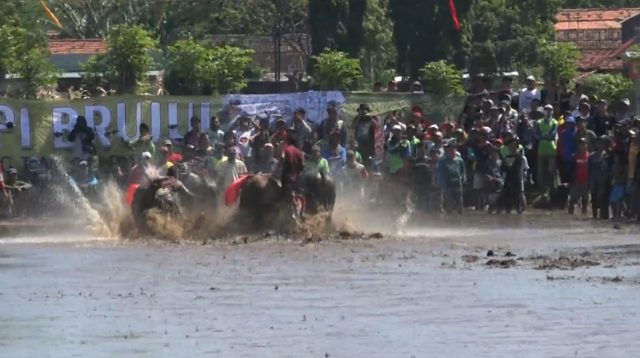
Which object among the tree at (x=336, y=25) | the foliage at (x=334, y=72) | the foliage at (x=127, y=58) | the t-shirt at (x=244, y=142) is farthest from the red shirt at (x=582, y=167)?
the tree at (x=336, y=25)

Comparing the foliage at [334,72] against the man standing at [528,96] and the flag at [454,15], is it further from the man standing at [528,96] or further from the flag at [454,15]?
the flag at [454,15]

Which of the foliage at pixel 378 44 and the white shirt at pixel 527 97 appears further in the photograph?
the foliage at pixel 378 44

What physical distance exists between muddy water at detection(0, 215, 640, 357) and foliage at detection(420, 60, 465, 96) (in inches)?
230

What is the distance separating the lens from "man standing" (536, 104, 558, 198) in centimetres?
2767

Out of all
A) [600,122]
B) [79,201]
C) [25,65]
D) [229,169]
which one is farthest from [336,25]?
[229,169]

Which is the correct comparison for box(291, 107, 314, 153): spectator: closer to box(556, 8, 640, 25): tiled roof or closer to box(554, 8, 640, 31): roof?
box(554, 8, 640, 31): roof

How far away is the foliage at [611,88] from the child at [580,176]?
781 cm

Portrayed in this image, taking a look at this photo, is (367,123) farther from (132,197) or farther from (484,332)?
(484,332)

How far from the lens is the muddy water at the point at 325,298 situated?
14.3 m

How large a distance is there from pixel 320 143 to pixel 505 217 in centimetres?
305

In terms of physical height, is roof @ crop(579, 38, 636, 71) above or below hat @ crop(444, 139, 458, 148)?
above

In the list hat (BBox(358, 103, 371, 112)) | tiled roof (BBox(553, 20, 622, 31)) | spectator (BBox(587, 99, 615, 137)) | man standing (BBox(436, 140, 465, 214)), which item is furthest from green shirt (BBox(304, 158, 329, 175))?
tiled roof (BBox(553, 20, 622, 31))

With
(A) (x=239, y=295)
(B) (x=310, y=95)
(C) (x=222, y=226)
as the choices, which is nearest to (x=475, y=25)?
(B) (x=310, y=95)

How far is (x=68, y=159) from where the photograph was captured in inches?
1140
